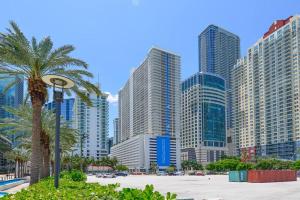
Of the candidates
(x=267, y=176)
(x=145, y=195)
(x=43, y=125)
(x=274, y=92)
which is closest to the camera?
(x=145, y=195)

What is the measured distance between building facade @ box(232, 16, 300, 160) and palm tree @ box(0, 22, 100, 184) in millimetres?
133265

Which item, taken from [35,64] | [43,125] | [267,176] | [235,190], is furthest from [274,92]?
[35,64]

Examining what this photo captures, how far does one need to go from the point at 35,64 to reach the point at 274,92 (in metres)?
156

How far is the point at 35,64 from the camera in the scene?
24.6 m

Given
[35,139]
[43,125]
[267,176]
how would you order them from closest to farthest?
[35,139], [43,125], [267,176]

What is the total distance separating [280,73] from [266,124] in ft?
80.8

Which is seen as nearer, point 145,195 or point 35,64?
point 145,195

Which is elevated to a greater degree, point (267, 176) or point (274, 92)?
point (274, 92)

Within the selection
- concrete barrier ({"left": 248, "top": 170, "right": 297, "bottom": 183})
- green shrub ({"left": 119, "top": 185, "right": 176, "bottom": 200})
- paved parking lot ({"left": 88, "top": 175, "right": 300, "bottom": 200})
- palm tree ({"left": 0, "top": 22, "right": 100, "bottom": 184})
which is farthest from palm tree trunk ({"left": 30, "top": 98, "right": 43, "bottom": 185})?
concrete barrier ({"left": 248, "top": 170, "right": 297, "bottom": 183})

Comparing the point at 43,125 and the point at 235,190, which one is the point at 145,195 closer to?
the point at 235,190

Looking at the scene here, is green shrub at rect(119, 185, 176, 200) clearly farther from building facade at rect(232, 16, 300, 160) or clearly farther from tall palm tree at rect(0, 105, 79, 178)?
building facade at rect(232, 16, 300, 160)

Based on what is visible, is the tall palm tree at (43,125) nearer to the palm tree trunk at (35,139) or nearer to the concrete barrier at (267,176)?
the palm tree trunk at (35,139)

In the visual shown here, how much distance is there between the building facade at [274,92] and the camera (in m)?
158

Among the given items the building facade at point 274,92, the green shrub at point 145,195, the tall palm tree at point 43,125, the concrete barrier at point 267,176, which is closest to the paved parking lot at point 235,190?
the concrete barrier at point 267,176
